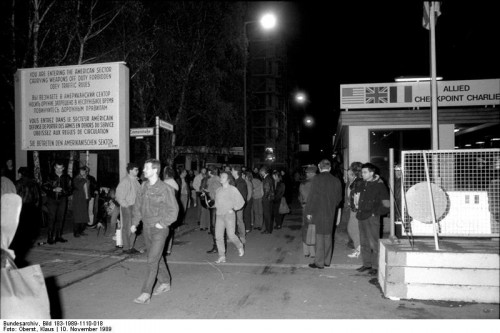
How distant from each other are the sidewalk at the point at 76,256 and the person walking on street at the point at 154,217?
1657 mm

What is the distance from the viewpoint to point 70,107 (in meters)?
9.40

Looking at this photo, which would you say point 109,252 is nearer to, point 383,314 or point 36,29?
point 383,314

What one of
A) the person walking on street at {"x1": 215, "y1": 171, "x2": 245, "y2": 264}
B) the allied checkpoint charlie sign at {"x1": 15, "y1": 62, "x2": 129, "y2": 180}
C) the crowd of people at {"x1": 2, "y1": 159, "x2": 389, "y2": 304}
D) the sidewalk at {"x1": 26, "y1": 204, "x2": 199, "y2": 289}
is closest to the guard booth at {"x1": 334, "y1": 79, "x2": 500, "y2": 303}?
the crowd of people at {"x1": 2, "y1": 159, "x2": 389, "y2": 304}

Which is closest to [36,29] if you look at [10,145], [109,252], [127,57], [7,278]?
[127,57]

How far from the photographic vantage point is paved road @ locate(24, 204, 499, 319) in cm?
469

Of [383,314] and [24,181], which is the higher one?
[24,181]

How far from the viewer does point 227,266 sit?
23.3 feet

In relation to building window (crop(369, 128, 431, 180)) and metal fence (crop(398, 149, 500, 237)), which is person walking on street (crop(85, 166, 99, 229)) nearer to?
metal fence (crop(398, 149, 500, 237))

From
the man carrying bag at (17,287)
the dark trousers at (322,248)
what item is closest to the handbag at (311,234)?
the dark trousers at (322,248)

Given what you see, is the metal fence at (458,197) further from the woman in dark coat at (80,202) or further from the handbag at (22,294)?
the woman in dark coat at (80,202)

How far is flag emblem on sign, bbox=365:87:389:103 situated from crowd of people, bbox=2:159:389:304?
15.3 feet

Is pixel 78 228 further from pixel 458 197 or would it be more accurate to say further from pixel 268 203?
pixel 458 197

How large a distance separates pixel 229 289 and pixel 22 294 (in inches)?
124

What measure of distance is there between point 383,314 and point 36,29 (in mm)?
12483
